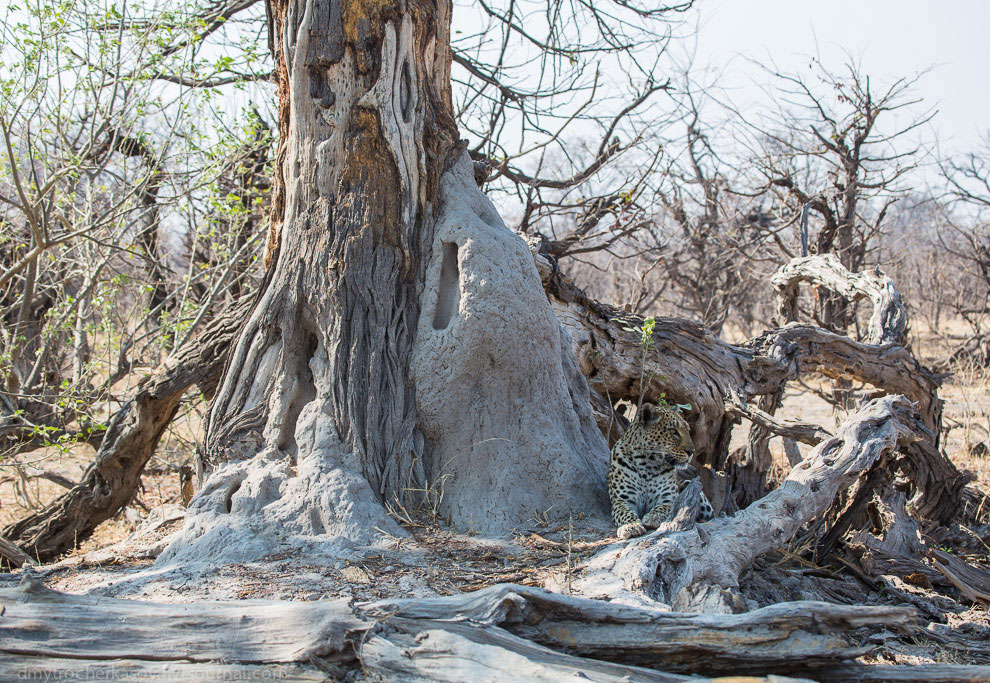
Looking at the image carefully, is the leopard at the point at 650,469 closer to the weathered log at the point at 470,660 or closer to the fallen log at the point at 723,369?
the fallen log at the point at 723,369

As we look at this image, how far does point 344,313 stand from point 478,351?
0.84 metres

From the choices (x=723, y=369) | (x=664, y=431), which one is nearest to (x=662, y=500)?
(x=664, y=431)

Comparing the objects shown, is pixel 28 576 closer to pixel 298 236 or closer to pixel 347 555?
pixel 347 555

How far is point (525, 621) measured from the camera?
2.90 metres

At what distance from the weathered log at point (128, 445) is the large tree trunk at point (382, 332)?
629 millimetres

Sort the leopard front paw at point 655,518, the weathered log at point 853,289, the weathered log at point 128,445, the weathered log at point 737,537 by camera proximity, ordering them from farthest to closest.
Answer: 1. the weathered log at point 853,289
2. the weathered log at point 128,445
3. the leopard front paw at point 655,518
4. the weathered log at point 737,537

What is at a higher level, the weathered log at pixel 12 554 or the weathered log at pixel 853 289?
the weathered log at pixel 853 289

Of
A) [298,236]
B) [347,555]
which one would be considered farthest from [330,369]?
[347,555]

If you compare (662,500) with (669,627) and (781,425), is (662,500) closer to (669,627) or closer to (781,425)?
(781,425)

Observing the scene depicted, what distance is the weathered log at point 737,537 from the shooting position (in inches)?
150

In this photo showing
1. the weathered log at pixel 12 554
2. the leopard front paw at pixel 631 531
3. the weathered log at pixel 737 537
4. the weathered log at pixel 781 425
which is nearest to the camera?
the weathered log at pixel 737 537

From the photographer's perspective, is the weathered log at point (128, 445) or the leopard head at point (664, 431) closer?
the leopard head at point (664, 431)

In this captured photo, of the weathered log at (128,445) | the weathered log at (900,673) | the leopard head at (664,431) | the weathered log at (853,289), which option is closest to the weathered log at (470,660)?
the weathered log at (900,673)

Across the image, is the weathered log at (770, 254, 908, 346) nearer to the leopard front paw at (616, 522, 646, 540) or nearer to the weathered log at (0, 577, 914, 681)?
the leopard front paw at (616, 522, 646, 540)
